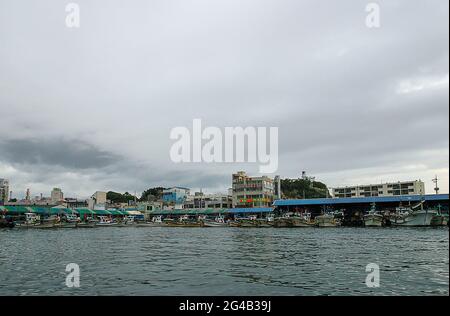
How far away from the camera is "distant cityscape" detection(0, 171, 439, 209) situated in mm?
130000

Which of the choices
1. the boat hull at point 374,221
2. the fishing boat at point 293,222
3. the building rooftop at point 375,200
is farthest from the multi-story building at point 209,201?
the boat hull at point 374,221

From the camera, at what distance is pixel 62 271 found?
795 inches

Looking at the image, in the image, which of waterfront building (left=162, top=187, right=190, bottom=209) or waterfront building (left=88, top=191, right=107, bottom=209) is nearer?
waterfront building (left=88, top=191, right=107, bottom=209)

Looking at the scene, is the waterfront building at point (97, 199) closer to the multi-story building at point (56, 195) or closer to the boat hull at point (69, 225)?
the multi-story building at point (56, 195)

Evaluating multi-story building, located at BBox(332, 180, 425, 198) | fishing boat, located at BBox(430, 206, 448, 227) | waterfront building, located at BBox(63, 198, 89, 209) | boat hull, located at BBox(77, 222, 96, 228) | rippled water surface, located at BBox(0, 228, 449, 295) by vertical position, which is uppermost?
multi-story building, located at BBox(332, 180, 425, 198)

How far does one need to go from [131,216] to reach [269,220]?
2631 inches

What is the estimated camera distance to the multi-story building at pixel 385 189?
14138 cm

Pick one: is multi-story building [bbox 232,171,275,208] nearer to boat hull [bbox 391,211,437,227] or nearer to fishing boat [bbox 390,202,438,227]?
fishing boat [bbox 390,202,438,227]

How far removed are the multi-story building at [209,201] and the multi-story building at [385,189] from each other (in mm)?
54173

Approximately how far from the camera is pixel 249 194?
129625 millimetres

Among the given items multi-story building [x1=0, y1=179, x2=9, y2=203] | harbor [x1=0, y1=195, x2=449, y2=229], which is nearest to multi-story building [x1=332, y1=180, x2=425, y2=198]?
harbor [x1=0, y1=195, x2=449, y2=229]

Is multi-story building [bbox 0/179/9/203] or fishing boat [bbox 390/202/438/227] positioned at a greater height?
multi-story building [bbox 0/179/9/203]
